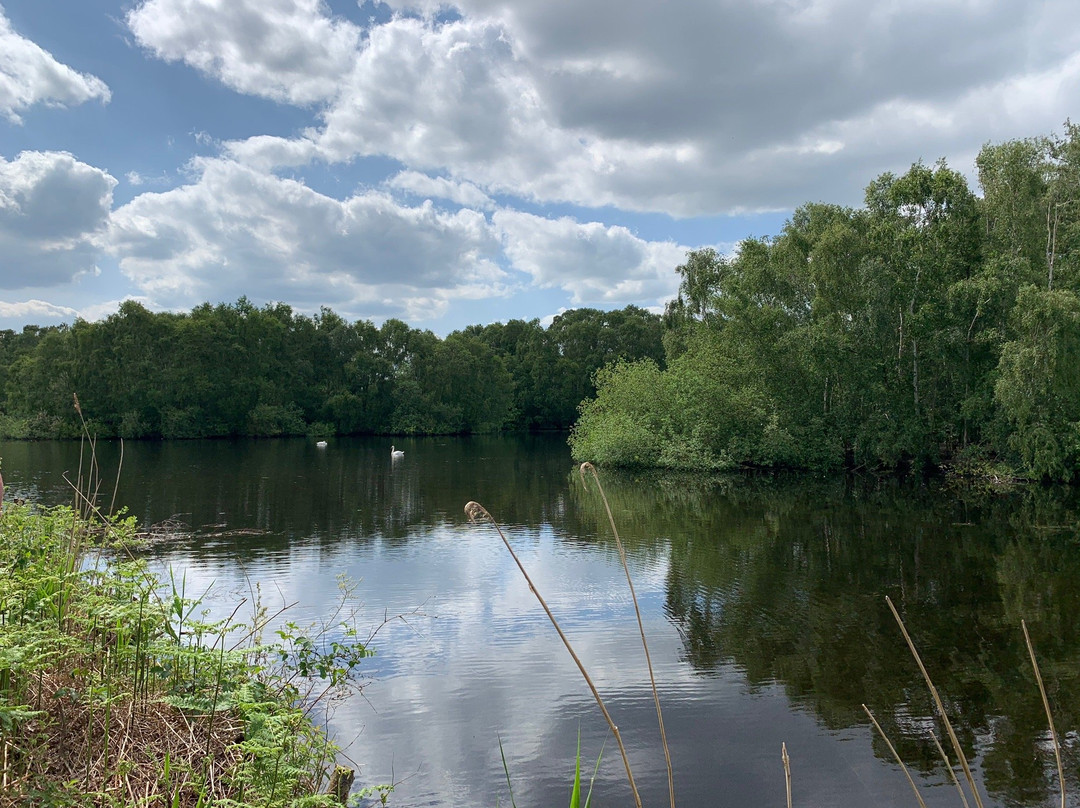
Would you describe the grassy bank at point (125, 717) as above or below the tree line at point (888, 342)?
below

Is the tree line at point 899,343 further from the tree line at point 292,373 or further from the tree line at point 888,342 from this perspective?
the tree line at point 292,373

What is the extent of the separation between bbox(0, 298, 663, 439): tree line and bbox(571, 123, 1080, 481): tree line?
109ft

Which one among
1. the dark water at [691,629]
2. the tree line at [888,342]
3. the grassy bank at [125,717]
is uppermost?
the tree line at [888,342]

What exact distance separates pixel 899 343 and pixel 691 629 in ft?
81.3

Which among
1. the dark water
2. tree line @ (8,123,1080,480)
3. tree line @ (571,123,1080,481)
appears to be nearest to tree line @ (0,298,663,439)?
tree line @ (8,123,1080,480)

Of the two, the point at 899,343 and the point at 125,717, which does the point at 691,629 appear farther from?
A: the point at 899,343

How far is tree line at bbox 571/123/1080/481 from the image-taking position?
26.4m

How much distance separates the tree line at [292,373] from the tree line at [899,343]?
33.2 m

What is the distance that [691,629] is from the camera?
1036 centimetres

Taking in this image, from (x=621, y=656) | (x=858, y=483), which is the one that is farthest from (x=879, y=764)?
(x=858, y=483)

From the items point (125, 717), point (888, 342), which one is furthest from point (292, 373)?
point (125, 717)

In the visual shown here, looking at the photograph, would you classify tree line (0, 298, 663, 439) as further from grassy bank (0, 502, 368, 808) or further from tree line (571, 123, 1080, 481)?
grassy bank (0, 502, 368, 808)

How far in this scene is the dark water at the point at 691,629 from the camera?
21.3 feet

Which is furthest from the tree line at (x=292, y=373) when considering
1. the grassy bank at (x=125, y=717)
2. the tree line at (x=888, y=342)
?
the grassy bank at (x=125, y=717)
